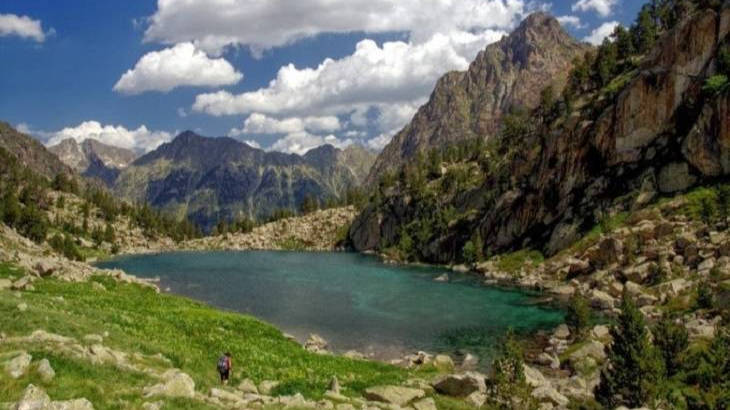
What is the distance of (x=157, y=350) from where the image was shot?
101 feet

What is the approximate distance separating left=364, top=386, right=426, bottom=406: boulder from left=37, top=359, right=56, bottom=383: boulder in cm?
1644

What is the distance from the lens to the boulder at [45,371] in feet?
63.7

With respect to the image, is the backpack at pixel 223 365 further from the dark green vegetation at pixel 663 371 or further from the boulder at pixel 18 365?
the dark green vegetation at pixel 663 371

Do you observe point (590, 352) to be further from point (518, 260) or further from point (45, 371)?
point (518, 260)

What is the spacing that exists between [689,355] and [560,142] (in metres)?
117

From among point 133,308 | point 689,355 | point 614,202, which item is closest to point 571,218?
point 614,202

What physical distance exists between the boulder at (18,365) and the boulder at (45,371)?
45cm

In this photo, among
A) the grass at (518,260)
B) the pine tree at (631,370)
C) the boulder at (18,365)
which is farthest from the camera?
the grass at (518,260)

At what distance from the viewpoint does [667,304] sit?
6988 cm

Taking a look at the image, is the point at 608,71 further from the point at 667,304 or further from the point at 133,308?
the point at 133,308

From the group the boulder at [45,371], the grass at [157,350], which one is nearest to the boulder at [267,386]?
the grass at [157,350]

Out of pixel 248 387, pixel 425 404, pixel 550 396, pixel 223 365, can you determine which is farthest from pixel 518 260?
pixel 248 387

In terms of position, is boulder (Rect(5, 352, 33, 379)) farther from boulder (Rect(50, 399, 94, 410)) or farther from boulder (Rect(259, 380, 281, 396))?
boulder (Rect(259, 380, 281, 396))

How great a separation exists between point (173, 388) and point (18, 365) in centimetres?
523
